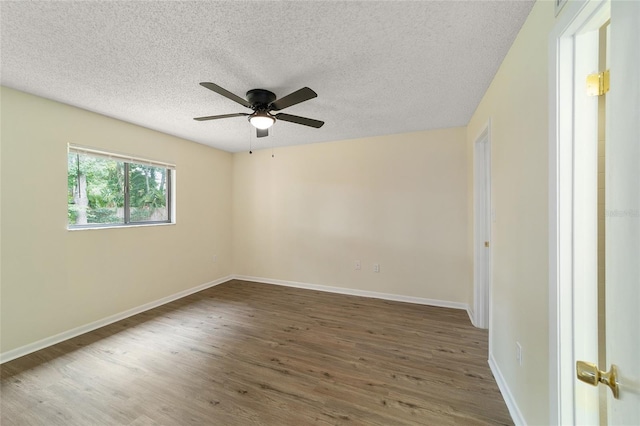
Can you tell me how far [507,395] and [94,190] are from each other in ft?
14.6

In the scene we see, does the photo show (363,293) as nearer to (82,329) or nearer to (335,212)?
(335,212)

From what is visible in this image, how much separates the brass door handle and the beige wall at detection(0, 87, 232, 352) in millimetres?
3844

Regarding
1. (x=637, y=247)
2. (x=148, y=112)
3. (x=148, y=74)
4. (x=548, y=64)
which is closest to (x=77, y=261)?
(x=148, y=112)

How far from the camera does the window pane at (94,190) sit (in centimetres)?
263

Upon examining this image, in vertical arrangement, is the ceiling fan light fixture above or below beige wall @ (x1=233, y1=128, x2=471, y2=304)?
above

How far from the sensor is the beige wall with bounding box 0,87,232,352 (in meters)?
2.15

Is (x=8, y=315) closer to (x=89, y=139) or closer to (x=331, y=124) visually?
(x=89, y=139)

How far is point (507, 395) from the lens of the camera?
162 cm

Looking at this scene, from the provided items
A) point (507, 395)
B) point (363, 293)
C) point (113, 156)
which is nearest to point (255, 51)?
→ point (113, 156)

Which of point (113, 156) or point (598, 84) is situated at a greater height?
point (113, 156)

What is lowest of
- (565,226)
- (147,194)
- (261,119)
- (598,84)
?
(565,226)

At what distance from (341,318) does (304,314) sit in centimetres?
49

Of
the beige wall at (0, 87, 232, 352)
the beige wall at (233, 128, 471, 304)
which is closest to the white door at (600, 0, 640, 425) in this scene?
the beige wall at (233, 128, 471, 304)

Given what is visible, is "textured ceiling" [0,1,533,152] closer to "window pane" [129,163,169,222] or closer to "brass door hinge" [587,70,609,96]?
"brass door hinge" [587,70,609,96]
